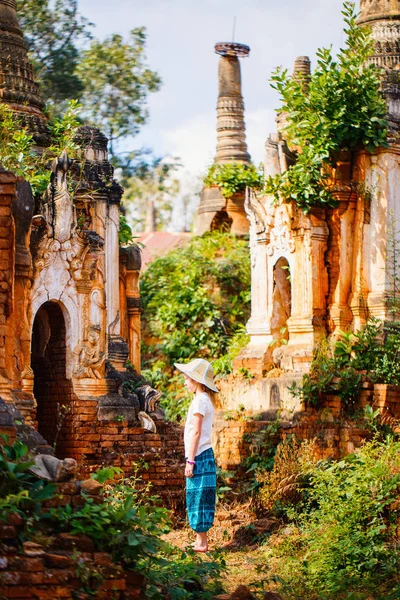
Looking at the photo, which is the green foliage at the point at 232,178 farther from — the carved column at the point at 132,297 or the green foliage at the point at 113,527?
the green foliage at the point at 113,527

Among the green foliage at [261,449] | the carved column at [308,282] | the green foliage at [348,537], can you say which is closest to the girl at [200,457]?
the green foliage at [348,537]

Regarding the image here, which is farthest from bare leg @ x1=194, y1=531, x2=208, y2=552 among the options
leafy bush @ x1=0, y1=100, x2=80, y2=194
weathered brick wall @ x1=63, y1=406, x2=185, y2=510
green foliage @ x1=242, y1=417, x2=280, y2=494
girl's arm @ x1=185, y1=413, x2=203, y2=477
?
leafy bush @ x1=0, y1=100, x2=80, y2=194

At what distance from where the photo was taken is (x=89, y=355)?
37.9ft

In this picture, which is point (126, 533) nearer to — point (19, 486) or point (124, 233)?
point (19, 486)

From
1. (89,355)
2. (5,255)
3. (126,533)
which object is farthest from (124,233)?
(126,533)

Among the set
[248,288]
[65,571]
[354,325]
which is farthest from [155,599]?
[248,288]

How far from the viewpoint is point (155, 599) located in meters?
6.76

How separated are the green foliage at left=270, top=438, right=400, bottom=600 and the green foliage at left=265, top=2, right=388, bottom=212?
4305 mm

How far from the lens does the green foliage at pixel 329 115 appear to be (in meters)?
14.3

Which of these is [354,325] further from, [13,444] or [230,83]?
[230,83]

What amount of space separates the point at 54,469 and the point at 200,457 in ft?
8.06

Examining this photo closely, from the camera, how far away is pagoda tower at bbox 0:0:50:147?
13492mm

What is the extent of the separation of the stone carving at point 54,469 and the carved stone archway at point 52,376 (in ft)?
15.0

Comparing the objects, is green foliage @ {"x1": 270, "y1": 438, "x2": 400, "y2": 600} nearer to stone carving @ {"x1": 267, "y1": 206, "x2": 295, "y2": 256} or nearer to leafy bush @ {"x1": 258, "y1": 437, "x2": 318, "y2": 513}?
leafy bush @ {"x1": 258, "y1": 437, "x2": 318, "y2": 513}
